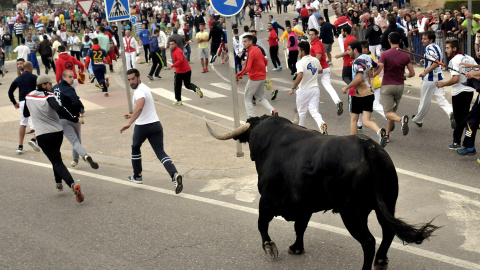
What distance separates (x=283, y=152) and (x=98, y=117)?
9.84m

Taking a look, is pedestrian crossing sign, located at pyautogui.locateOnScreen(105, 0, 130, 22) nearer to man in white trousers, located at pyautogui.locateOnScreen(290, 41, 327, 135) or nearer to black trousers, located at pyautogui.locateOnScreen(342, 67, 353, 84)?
man in white trousers, located at pyautogui.locateOnScreen(290, 41, 327, 135)

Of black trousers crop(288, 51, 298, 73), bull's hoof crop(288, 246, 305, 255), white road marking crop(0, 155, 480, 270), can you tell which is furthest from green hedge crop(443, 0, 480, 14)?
bull's hoof crop(288, 246, 305, 255)

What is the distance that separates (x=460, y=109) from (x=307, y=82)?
277cm

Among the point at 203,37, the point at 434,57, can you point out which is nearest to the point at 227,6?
the point at 434,57

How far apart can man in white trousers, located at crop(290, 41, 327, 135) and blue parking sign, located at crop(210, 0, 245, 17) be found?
73.7 inches

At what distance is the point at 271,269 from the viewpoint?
6.55 metres

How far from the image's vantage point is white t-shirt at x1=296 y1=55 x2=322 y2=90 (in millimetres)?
11688

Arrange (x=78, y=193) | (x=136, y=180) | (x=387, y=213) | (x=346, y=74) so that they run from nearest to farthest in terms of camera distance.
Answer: (x=387, y=213), (x=78, y=193), (x=136, y=180), (x=346, y=74)

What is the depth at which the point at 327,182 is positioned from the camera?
5.85 metres

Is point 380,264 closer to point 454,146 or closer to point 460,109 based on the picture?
point 454,146

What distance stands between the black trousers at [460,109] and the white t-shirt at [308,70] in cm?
254

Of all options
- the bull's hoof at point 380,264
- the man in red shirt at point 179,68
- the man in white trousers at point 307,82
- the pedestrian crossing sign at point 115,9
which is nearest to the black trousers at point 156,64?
the man in red shirt at point 179,68

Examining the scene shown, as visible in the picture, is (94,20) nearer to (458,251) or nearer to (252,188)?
(252,188)

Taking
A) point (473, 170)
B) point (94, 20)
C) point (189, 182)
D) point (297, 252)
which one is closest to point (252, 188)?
point (189, 182)
